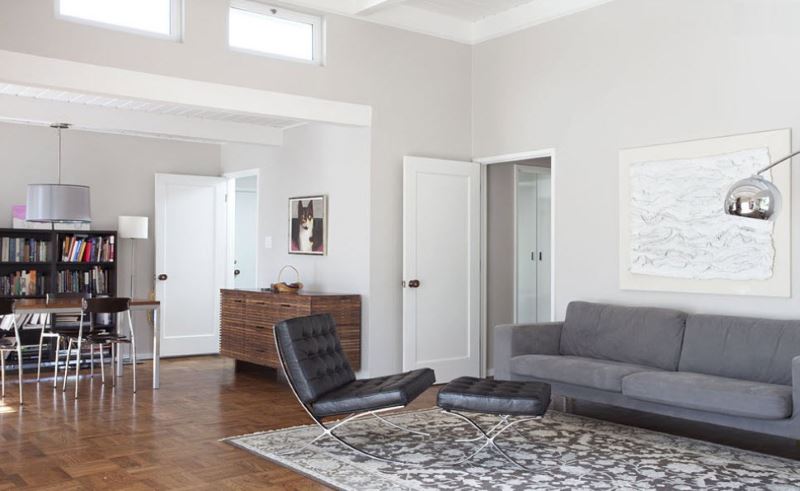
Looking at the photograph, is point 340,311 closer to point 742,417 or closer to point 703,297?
point 703,297

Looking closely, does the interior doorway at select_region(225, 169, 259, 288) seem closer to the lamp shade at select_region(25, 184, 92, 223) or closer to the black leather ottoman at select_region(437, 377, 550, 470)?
the lamp shade at select_region(25, 184, 92, 223)

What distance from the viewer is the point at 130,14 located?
6012 millimetres

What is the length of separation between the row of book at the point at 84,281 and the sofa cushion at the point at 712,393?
6.00m

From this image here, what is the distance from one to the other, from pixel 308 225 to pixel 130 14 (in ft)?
9.38

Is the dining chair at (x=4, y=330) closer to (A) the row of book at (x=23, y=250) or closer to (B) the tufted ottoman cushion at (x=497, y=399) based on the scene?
(A) the row of book at (x=23, y=250)

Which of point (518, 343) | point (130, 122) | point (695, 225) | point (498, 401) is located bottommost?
point (498, 401)

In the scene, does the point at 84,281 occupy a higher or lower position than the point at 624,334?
higher

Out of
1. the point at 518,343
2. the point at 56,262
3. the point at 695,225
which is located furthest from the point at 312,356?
the point at 56,262

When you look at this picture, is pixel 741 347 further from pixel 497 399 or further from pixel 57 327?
pixel 57 327

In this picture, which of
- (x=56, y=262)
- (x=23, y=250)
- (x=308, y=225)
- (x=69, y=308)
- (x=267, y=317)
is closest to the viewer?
(x=69, y=308)

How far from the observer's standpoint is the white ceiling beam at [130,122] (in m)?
7.67

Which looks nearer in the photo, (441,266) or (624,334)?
(624,334)

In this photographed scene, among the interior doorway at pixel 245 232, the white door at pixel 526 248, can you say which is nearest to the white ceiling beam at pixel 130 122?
the interior doorway at pixel 245 232

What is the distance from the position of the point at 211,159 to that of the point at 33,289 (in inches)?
103
